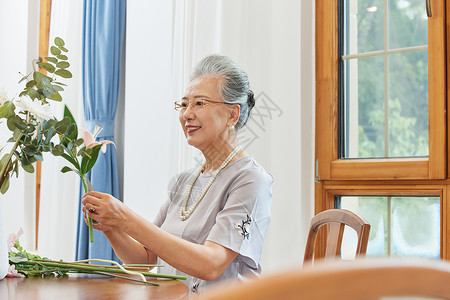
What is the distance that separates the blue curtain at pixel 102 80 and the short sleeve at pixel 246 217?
152cm

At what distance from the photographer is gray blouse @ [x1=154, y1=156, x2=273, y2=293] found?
1557mm

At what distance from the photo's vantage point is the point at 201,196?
1.77m

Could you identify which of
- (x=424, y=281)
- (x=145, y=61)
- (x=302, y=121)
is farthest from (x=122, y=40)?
(x=424, y=281)

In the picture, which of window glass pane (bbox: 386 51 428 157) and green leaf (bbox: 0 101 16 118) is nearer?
green leaf (bbox: 0 101 16 118)

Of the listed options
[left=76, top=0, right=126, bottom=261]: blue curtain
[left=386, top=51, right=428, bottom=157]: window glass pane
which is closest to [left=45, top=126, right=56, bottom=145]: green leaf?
[left=386, top=51, right=428, bottom=157]: window glass pane

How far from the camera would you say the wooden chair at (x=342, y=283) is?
28 cm

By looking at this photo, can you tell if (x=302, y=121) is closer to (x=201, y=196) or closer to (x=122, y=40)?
(x=201, y=196)

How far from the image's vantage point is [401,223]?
2.14 meters

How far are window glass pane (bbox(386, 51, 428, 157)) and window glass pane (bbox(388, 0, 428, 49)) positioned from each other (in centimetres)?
5

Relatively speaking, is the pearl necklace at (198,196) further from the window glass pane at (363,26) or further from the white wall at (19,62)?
the white wall at (19,62)

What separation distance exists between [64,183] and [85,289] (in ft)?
7.04

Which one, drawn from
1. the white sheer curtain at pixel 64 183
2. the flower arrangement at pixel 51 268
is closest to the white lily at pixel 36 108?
the flower arrangement at pixel 51 268

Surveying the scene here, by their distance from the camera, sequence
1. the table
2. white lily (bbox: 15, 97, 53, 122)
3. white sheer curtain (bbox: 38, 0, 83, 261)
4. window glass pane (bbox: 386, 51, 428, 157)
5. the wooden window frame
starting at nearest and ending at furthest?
the table → white lily (bbox: 15, 97, 53, 122) → the wooden window frame → window glass pane (bbox: 386, 51, 428, 157) → white sheer curtain (bbox: 38, 0, 83, 261)

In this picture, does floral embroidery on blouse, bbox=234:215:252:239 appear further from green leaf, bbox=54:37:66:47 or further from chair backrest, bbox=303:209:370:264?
green leaf, bbox=54:37:66:47
